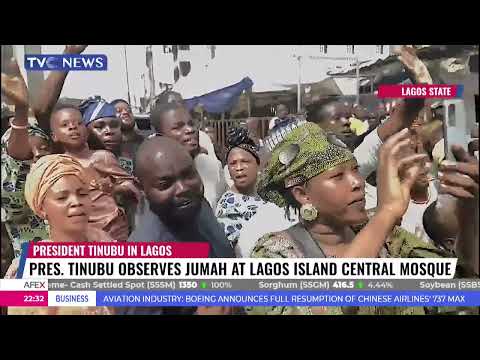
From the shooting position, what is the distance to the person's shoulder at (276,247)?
5.36 meters

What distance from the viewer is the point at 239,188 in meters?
5.34

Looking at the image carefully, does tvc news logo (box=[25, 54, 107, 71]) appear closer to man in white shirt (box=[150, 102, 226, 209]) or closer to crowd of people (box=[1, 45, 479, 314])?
crowd of people (box=[1, 45, 479, 314])

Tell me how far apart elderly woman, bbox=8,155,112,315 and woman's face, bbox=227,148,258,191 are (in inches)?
34.8

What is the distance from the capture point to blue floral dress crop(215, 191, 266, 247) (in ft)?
17.5

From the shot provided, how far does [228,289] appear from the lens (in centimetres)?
536

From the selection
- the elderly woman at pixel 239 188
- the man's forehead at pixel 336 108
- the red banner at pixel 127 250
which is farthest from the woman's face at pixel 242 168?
the man's forehead at pixel 336 108

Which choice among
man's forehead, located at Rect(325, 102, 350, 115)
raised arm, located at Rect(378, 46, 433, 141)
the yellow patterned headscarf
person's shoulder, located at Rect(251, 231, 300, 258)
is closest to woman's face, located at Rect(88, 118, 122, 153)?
the yellow patterned headscarf

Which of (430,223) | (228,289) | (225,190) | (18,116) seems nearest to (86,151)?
(18,116)

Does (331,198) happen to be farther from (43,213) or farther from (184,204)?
(43,213)

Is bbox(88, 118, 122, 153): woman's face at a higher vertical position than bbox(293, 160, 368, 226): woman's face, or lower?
higher

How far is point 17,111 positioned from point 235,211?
4.91ft

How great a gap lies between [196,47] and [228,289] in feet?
5.03

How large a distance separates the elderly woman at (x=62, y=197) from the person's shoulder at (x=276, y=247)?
3.11ft

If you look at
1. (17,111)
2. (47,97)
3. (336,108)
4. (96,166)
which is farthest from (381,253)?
(17,111)
